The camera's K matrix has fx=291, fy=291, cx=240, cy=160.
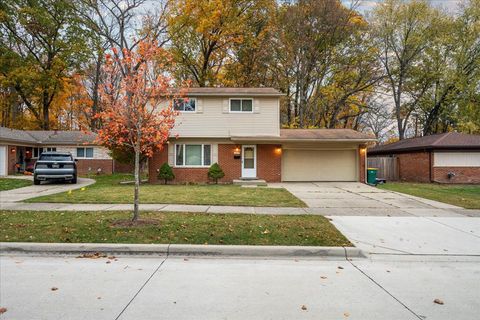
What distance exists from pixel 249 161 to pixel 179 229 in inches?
467

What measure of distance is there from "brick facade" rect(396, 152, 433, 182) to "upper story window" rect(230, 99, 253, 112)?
39.1 ft

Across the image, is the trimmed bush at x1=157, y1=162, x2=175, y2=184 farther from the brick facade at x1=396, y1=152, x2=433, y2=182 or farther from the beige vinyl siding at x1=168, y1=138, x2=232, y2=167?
the brick facade at x1=396, y1=152, x2=433, y2=182

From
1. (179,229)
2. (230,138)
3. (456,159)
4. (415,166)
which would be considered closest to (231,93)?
(230,138)

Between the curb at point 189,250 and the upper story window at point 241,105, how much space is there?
13.2m

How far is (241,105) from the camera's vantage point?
17.7 meters

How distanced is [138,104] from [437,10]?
29082 mm

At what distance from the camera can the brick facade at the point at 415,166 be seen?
19.0 meters

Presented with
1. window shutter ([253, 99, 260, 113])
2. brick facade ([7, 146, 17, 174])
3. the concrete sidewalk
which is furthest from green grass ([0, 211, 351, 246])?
brick facade ([7, 146, 17, 174])

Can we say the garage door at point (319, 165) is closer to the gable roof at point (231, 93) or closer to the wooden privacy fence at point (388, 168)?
the gable roof at point (231, 93)

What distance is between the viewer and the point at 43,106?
1252 inches

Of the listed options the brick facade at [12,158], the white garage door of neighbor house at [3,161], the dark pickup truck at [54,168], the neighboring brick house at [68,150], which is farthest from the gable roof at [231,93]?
the brick facade at [12,158]

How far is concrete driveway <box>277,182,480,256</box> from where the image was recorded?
5.59 m

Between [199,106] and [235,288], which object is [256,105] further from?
[235,288]

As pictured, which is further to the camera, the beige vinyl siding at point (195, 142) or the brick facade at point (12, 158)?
the brick facade at point (12, 158)
